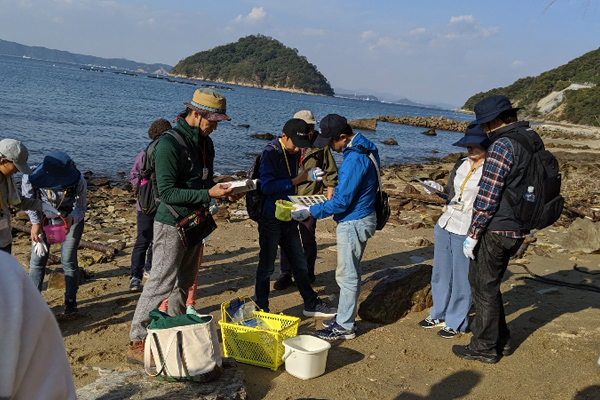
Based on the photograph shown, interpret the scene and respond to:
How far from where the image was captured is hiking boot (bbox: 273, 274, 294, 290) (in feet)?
22.2

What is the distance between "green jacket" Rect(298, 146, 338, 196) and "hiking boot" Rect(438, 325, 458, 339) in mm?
2462

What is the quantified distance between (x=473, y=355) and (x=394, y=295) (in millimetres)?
1308

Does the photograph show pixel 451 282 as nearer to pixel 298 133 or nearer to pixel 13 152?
pixel 298 133

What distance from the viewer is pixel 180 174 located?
13.5 feet

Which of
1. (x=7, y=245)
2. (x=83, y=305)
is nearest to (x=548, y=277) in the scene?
(x=83, y=305)

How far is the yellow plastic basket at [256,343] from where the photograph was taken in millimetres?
4387

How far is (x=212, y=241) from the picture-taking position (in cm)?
922

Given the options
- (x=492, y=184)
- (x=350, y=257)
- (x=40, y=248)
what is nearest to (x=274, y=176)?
(x=350, y=257)

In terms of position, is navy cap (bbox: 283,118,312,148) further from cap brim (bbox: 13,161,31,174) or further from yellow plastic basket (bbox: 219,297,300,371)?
cap brim (bbox: 13,161,31,174)

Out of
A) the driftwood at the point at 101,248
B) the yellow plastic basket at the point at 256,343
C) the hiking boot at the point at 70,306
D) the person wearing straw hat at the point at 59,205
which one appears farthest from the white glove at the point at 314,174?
the driftwood at the point at 101,248

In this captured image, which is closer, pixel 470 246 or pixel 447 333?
pixel 470 246

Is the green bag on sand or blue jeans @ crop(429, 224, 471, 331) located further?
blue jeans @ crop(429, 224, 471, 331)

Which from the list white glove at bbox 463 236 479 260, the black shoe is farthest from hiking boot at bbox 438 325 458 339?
white glove at bbox 463 236 479 260

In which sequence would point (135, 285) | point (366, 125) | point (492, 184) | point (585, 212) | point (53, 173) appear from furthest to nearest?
point (366, 125) → point (585, 212) → point (135, 285) → point (53, 173) → point (492, 184)
